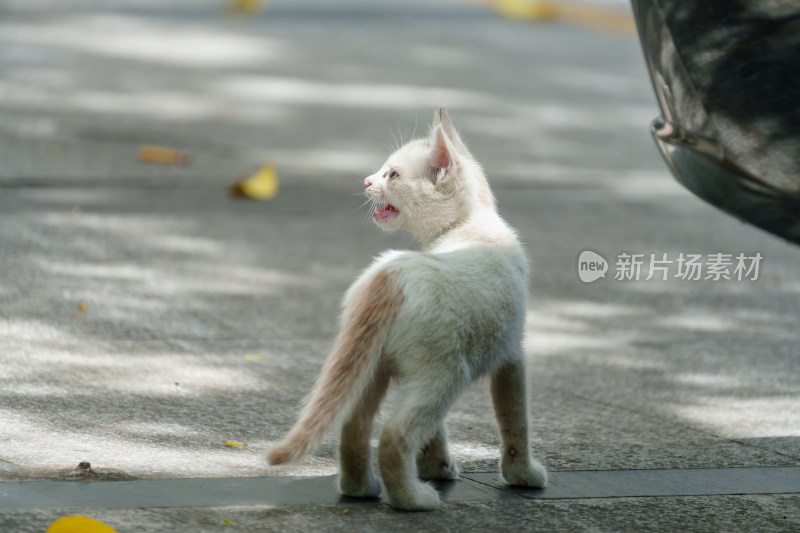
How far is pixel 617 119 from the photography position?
8172mm

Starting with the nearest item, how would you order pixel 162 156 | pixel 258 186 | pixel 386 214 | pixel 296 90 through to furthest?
1. pixel 386 214
2. pixel 258 186
3. pixel 162 156
4. pixel 296 90

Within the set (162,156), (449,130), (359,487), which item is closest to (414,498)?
(359,487)

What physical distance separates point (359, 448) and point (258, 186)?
3728 millimetres

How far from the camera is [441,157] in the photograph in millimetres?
3000

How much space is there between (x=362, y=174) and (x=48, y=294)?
8.39 ft

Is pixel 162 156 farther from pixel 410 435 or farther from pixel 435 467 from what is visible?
pixel 410 435

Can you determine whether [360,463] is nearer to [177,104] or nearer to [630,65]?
[177,104]

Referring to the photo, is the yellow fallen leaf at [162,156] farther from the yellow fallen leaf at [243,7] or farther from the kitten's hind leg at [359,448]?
the kitten's hind leg at [359,448]

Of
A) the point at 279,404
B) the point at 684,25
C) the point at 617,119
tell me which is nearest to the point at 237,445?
the point at 279,404

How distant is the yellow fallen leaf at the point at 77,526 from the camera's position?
7.73ft

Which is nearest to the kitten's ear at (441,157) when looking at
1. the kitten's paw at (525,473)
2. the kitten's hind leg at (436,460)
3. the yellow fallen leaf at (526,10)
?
the kitten's hind leg at (436,460)

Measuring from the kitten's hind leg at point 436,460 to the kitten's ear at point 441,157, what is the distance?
27.0 inches
